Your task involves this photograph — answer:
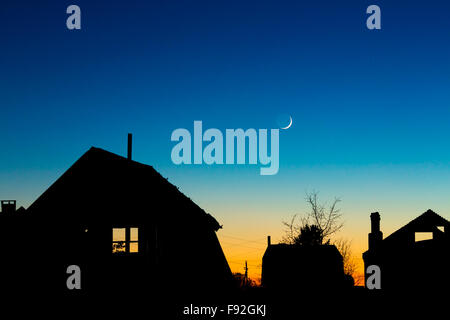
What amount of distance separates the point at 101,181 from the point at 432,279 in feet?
64.0

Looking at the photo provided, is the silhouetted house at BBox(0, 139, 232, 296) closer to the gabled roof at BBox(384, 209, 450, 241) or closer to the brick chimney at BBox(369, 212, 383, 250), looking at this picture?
the brick chimney at BBox(369, 212, 383, 250)

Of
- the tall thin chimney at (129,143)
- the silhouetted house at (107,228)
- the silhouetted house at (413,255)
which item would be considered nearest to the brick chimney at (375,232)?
the silhouetted house at (413,255)

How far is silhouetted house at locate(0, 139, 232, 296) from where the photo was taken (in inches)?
651

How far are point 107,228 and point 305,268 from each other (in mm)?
26424

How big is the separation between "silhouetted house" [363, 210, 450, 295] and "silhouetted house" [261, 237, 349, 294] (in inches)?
266

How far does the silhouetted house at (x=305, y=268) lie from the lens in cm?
3991

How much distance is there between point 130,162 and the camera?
701 inches

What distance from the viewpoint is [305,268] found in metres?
39.9

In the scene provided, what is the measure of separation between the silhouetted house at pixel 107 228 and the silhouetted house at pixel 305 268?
2341 cm

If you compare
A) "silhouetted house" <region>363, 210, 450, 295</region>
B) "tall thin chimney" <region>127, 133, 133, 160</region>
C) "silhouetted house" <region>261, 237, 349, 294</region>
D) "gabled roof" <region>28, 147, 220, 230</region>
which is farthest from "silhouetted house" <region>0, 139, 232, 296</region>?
"silhouetted house" <region>261, 237, 349, 294</region>

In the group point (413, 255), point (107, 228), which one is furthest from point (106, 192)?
point (413, 255)
